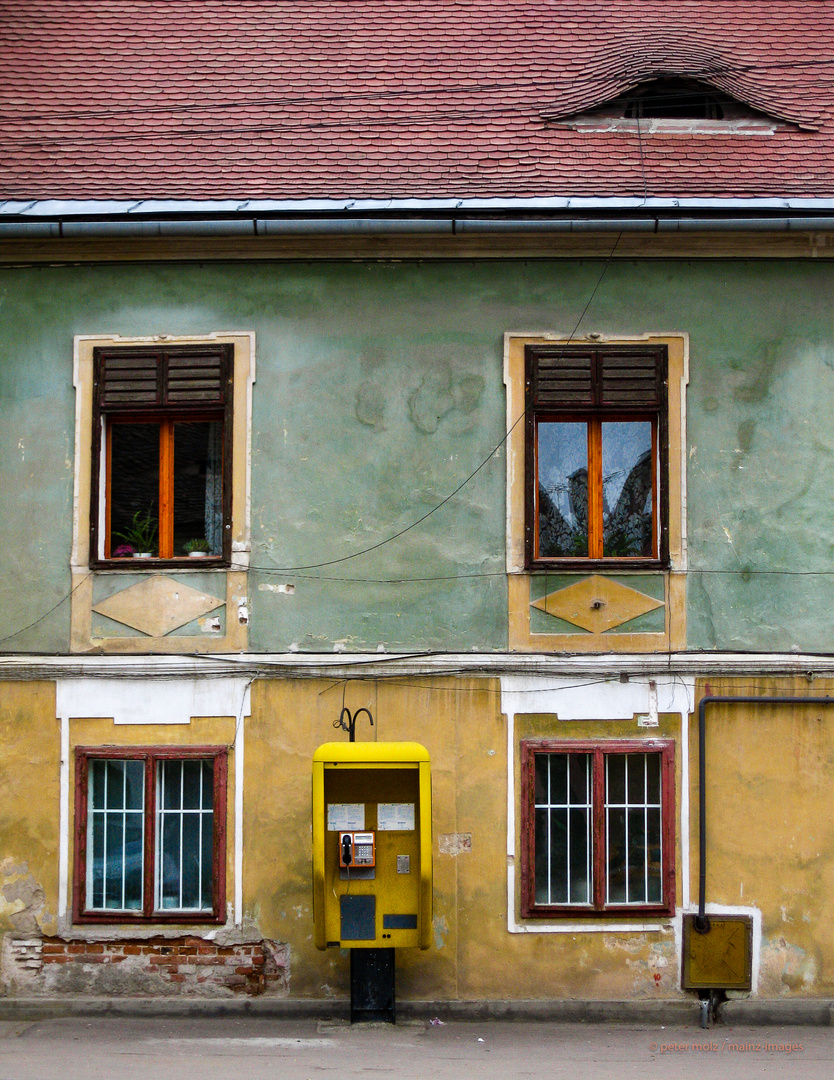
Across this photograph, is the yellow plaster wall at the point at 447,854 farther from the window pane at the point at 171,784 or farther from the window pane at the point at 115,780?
the window pane at the point at 115,780

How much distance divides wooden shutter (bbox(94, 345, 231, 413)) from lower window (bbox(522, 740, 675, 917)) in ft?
12.7

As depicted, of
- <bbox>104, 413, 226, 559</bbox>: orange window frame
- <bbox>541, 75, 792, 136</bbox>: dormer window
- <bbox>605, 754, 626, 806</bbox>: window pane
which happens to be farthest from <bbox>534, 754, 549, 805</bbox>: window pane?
<bbox>541, 75, 792, 136</bbox>: dormer window

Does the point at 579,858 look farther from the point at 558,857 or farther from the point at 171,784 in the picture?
the point at 171,784

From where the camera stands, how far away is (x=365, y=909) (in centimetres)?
916

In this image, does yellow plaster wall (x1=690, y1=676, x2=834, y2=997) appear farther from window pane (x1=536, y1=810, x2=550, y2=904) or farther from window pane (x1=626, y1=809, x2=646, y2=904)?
window pane (x1=536, y1=810, x2=550, y2=904)

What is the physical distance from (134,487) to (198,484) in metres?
0.54

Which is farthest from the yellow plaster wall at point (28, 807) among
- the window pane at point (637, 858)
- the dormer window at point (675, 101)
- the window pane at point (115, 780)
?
the dormer window at point (675, 101)

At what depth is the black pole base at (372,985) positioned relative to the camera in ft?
30.4

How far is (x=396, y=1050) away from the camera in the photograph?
8812mm

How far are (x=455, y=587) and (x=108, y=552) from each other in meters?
2.89

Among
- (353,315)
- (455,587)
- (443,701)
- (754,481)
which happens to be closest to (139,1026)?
(443,701)

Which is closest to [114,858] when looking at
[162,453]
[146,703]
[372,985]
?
[146,703]

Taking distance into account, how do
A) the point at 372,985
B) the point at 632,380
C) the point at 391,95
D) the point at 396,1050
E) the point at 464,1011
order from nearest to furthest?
the point at 396,1050
the point at 372,985
the point at 464,1011
the point at 632,380
the point at 391,95

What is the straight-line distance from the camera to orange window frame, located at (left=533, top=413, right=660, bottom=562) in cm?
1002
